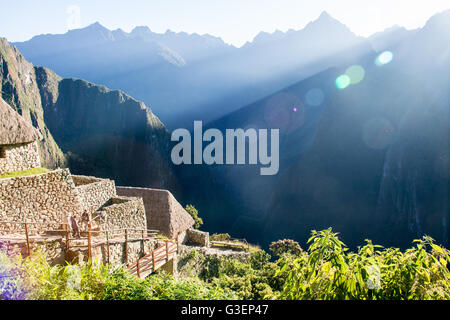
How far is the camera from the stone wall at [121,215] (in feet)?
34.4

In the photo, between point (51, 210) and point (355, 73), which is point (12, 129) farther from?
point (355, 73)

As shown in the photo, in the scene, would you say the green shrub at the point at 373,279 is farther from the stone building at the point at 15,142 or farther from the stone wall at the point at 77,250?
the stone building at the point at 15,142

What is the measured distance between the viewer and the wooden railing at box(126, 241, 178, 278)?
26.6 feet

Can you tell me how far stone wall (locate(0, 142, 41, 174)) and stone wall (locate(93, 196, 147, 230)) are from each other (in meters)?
2.92

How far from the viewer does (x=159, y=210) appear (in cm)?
1692

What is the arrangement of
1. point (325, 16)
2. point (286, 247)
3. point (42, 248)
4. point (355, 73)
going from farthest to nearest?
point (325, 16)
point (355, 73)
point (286, 247)
point (42, 248)

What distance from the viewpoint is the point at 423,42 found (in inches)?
2514

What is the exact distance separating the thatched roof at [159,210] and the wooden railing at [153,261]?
6047 millimetres

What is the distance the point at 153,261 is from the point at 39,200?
405cm

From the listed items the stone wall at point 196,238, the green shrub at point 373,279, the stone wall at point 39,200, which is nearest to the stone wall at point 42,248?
the stone wall at point 39,200

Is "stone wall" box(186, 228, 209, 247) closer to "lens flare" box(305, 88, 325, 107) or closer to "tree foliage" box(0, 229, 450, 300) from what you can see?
"tree foliage" box(0, 229, 450, 300)

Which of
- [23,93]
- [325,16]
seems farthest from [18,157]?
[325,16]

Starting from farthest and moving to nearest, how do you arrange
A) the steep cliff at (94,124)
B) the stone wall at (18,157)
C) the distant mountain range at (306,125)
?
1. the steep cliff at (94,124)
2. the distant mountain range at (306,125)
3. the stone wall at (18,157)

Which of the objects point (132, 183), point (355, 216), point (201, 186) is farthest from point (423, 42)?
point (132, 183)
